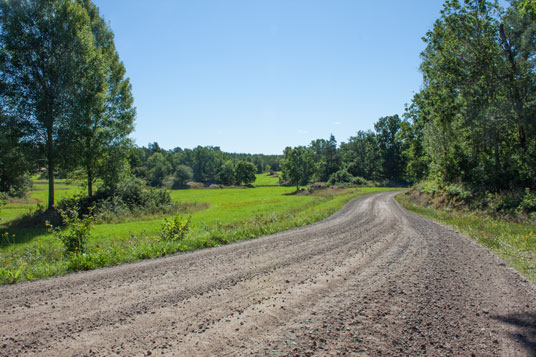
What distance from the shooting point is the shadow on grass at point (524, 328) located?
399 cm

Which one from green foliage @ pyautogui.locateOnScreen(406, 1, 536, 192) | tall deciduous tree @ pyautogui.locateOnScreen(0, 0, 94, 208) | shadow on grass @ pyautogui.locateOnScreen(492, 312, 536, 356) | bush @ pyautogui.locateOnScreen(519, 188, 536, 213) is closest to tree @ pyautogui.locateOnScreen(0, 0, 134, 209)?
tall deciduous tree @ pyautogui.locateOnScreen(0, 0, 94, 208)

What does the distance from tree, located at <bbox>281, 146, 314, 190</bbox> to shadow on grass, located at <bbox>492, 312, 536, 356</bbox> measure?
70424mm

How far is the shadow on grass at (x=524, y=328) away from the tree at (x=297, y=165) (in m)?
70.4

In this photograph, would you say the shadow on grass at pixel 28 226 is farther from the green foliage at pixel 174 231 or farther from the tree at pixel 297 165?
the tree at pixel 297 165

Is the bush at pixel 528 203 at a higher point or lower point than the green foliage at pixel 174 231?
higher

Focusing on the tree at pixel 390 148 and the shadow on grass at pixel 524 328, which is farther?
the tree at pixel 390 148

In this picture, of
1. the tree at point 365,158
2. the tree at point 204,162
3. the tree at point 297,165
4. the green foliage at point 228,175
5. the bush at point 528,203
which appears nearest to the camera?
the bush at point 528,203

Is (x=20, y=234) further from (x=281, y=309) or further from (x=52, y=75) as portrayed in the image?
(x=281, y=309)

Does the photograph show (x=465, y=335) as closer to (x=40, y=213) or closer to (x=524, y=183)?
(x=524, y=183)

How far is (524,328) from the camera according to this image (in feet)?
14.5

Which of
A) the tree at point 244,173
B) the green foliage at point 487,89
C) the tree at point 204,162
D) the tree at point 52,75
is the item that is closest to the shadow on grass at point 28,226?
the tree at point 52,75

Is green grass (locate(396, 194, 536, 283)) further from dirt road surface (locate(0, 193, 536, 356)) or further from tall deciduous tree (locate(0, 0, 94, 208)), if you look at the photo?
tall deciduous tree (locate(0, 0, 94, 208))

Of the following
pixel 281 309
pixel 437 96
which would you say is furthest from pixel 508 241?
pixel 437 96

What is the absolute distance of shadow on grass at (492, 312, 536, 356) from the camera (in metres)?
3.99
